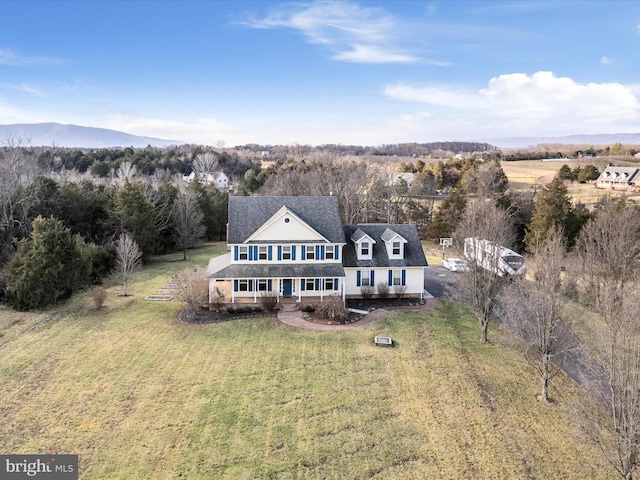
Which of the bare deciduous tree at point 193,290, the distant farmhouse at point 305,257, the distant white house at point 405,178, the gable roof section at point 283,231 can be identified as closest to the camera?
the bare deciduous tree at point 193,290

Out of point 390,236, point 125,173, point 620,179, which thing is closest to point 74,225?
point 125,173

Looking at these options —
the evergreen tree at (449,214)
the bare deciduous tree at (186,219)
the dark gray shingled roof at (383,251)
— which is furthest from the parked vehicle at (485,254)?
the bare deciduous tree at (186,219)

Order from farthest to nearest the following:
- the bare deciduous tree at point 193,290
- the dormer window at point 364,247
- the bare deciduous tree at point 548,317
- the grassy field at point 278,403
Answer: the dormer window at point 364,247, the bare deciduous tree at point 193,290, the bare deciduous tree at point 548,317, the grassy field at point 278,403

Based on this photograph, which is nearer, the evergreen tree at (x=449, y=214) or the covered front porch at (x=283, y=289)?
the covered front porch at (x=283, y=289)

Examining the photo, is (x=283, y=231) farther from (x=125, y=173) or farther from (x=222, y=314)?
(x=125, y=173)

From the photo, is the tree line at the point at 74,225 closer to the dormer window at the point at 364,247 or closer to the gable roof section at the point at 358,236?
the gable roof section at the point at 358,236

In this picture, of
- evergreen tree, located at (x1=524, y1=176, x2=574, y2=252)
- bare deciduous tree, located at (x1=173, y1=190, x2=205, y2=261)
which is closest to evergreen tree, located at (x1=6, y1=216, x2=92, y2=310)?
bare deciduous tree, located at (x1=173, y1=190, x2=205, y2=261)

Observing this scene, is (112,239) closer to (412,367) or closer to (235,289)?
(235,289)

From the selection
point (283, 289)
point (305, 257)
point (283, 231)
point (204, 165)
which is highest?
point (204, 165)
